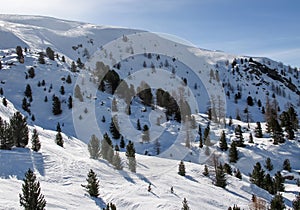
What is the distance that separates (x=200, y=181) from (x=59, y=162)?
17461 millimetres

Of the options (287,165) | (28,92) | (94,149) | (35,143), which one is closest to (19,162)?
(35,143)

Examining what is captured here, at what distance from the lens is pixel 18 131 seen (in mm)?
32219

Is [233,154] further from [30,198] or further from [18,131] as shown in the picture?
[30,198]

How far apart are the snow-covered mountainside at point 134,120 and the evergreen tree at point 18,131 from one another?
111 centimetres

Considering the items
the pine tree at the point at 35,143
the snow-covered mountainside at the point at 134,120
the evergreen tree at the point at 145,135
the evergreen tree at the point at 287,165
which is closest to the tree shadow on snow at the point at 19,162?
the snow-covered mountainside at the point at 134,120

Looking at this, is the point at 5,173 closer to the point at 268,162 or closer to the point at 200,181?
the point at 200,181

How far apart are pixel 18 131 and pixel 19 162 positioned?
14.0 ft

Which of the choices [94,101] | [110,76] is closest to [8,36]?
[110,76]

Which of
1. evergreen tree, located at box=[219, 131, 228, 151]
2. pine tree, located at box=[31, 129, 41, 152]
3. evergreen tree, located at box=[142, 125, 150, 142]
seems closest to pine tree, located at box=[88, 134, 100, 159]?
pine tree, located at box=[31, 129, 41, 152]

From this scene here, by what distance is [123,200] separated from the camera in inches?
1070

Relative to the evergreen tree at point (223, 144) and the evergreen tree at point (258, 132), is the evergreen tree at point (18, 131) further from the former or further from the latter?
the evergreen tree at point (258, 132)

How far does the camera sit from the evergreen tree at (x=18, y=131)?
32.2 metres

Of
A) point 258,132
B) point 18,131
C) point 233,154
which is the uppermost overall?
point 18,131

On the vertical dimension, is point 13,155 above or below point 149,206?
above
